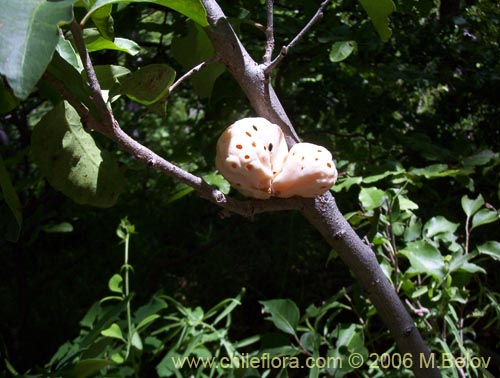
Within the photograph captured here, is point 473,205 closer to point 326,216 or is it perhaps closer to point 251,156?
point 326,216

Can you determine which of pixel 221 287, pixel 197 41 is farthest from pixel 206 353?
pixel 197 41

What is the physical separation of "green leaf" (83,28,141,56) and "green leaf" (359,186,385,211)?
596 millimetres

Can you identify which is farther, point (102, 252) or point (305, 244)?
point (102, 252)

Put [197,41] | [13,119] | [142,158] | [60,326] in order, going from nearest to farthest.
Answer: [142,158] → [197,41] → [13,119] → [60,326]

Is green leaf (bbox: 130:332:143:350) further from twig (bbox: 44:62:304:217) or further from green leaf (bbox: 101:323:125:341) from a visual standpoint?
twig (bbox: 44:62:304:217)

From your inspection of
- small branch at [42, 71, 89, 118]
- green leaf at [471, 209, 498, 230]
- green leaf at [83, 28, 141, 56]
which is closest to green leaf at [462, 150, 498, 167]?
green leaf at [471, 209, 498, 230]

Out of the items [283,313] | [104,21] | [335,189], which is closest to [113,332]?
[283,313]

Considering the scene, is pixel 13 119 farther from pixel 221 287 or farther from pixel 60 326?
pixel 221 287

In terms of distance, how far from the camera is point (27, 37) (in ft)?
1.55

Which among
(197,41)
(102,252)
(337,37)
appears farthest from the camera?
(102,252)

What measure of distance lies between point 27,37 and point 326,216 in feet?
1.47

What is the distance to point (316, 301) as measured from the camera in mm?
1746

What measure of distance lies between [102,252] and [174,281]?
14.3 inches

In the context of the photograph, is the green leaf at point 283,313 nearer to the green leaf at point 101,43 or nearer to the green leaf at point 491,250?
the green leaf at point 491,250
